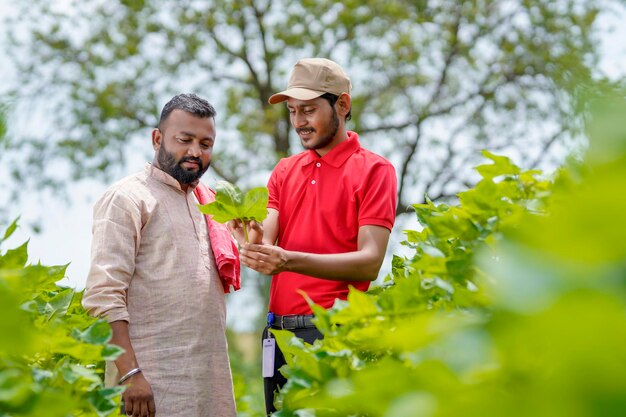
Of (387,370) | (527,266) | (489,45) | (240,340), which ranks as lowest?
(240,340)

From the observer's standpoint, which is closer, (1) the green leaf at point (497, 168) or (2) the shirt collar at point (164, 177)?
(1) the green leaf at point (497, 168)

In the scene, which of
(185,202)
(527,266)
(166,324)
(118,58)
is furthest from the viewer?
(118,58)

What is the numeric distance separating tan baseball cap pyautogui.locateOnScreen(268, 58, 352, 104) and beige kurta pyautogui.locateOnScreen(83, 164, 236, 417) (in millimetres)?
704

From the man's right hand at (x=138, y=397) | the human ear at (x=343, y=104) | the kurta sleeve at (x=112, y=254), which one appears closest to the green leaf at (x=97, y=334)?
the kurta sleeve at (x=112, y=254)

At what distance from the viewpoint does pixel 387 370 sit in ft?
3.08

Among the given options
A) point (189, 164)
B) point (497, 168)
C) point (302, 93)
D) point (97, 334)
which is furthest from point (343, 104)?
point (97, 334)

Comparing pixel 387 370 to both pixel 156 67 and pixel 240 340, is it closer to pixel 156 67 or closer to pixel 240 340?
pixel 156 67

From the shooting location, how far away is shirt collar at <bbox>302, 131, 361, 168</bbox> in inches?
134

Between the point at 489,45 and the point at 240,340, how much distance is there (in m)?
10.6

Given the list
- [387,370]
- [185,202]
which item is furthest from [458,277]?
[185,202]

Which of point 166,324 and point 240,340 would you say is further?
point 240,340

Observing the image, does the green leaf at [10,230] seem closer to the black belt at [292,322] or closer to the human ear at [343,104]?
the black belt at [292,322]

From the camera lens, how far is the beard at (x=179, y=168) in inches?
134

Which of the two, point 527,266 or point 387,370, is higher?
point 527,266
